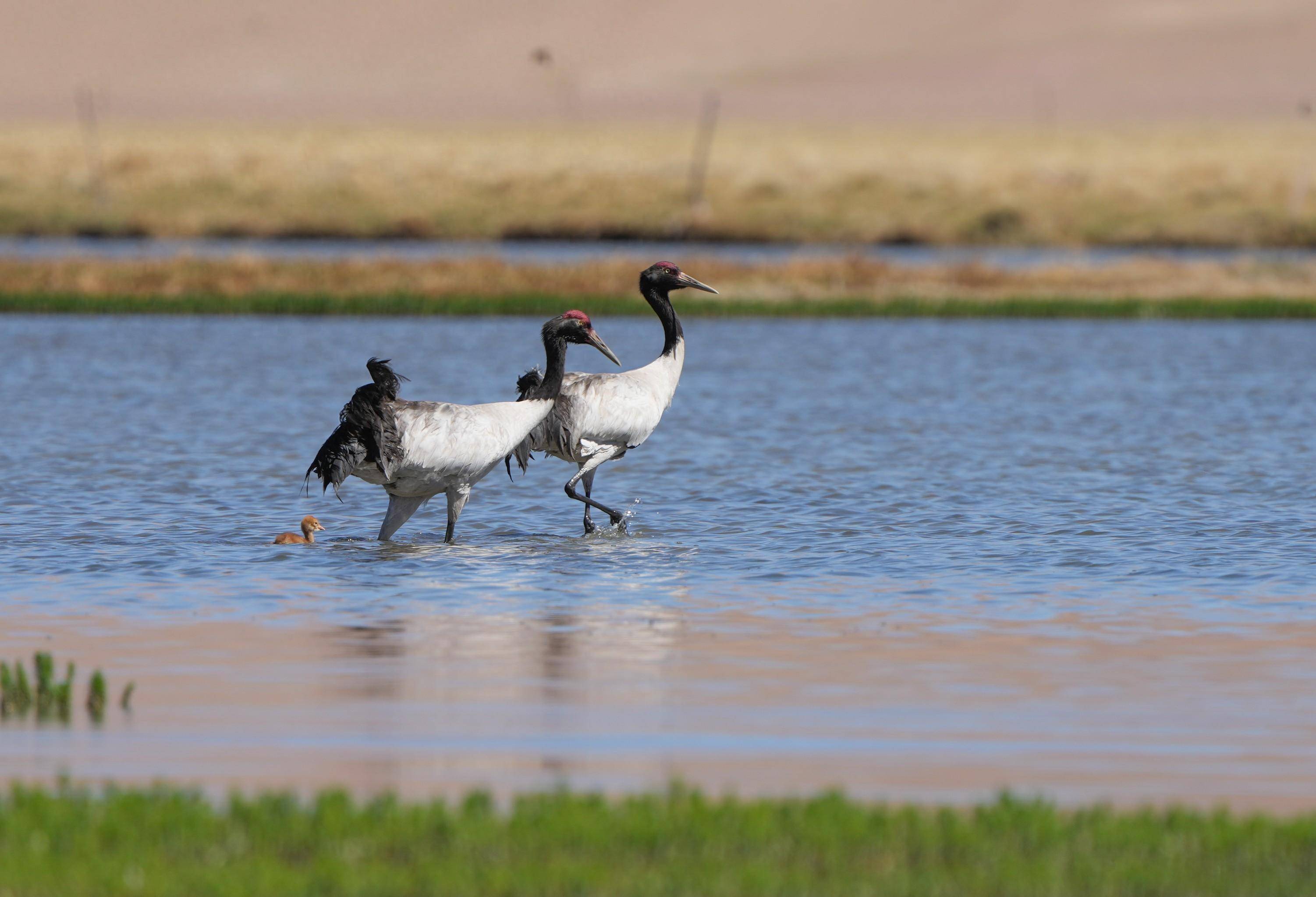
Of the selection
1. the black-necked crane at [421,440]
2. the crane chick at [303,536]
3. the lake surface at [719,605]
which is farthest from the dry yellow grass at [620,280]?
the black-necked crane at [421,440]

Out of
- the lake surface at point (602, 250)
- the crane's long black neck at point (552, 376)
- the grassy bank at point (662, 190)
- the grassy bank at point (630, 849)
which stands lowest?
the grassy bank at point (630, 849)

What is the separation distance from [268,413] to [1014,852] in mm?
21256

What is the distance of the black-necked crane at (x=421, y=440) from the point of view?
1497cm

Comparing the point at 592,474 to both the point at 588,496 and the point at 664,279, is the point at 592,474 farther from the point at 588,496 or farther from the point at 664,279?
the point at 664,279

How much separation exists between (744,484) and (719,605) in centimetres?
706

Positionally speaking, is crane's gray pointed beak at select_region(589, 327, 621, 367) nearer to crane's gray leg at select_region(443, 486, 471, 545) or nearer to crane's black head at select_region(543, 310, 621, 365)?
crane's black head at select_region(543, 310, 621, 365)

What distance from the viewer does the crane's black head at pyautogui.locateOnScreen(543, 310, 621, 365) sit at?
16.1 meters

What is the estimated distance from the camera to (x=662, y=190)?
94.9 m

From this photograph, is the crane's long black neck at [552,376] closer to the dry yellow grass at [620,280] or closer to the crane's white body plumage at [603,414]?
the crane's white body plumage at [603,414]

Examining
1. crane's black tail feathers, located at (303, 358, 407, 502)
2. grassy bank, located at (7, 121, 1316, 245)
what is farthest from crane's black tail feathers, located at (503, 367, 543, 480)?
grassy bank, located at (7, 121, 1316, 245)

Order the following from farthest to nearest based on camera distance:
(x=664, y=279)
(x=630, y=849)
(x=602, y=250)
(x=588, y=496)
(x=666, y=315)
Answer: (x=602, y=250), (x=664, y=279), (x=666, y=315), (x=588, y=496), (x=630, y=849)

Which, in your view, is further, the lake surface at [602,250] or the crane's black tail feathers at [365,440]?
the lake surface at [602,250]

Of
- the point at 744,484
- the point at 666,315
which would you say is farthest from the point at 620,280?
the point at 666,315

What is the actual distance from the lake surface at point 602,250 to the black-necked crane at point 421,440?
150 feet
